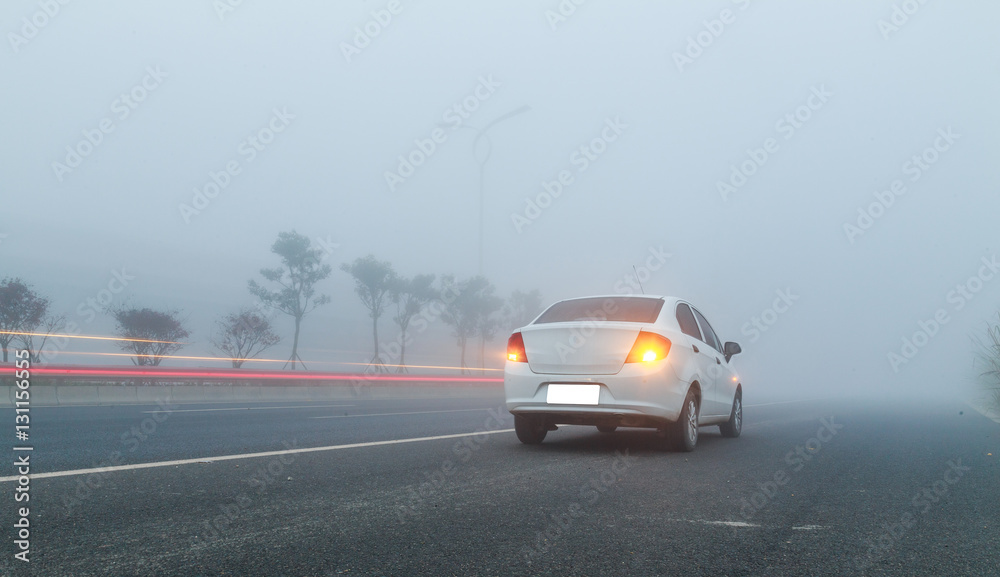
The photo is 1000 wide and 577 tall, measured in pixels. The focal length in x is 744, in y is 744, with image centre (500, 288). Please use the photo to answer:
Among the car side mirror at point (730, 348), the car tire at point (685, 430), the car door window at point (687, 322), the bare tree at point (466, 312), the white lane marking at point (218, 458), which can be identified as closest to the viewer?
the white lane marking at point (218, 458)

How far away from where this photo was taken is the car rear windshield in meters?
7.80

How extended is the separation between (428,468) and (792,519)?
286 centimetres

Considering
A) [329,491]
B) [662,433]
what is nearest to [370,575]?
[329,491]

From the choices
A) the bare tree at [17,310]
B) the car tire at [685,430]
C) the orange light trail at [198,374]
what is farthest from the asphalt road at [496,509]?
the bare tree at [17,310]

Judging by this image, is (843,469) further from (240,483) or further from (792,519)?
(240,483)

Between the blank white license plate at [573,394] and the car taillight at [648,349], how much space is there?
44 centimetres

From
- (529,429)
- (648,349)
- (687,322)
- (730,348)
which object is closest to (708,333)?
(730,348)

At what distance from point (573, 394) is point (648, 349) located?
848 mm

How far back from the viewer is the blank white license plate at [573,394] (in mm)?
7180

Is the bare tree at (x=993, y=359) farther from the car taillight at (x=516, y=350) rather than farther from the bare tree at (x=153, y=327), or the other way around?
the bare tree at (x=153, y=327)

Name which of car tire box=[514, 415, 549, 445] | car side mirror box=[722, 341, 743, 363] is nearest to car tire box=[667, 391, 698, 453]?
car tire box=[514, 415, 549, 445]

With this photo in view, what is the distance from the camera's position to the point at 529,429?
7.95 m

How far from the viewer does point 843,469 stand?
674 cm

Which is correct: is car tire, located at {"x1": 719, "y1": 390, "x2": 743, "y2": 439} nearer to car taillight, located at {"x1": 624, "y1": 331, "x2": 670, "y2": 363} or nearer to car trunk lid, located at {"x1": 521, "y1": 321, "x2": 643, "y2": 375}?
car taillight, located at {"x1": 624, "y1": 331, "x2": 670, "y2": 363}
